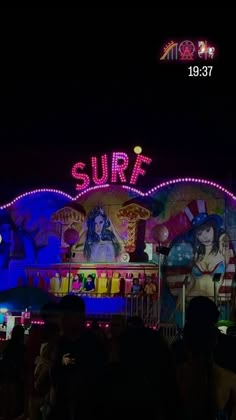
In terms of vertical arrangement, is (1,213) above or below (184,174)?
below

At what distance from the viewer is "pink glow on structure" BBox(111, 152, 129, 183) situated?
58.8 ft

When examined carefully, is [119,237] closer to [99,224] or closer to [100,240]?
[100,240]

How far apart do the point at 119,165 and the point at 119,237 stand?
220 cm

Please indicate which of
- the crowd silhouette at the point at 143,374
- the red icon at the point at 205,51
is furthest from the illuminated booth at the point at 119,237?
the crowd silhouette at the point at 143,374

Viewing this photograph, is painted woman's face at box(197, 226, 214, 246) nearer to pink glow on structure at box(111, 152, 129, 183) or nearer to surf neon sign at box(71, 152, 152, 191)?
surf neon sign at box(71, 152, 152, 191)

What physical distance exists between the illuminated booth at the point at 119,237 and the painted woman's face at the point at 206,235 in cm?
3

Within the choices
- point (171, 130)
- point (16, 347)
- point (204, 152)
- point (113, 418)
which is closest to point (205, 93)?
point (171, 130)

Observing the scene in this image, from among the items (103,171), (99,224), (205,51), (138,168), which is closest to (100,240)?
(99,224)

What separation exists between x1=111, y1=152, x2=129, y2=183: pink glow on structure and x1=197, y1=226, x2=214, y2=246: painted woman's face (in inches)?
113

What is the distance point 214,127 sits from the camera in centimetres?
2212

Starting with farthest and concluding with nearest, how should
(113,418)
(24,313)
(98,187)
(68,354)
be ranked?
(98,187) → (24,313) → (68,354) → (113,418)

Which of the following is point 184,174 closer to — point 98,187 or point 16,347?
point 98,187

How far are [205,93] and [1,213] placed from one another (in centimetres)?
1046

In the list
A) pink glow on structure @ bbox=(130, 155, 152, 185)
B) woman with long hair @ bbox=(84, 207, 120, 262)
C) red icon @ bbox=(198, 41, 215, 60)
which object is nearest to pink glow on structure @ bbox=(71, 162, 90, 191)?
woman with long hair @ bbox=(84, 207, 120, 262)
